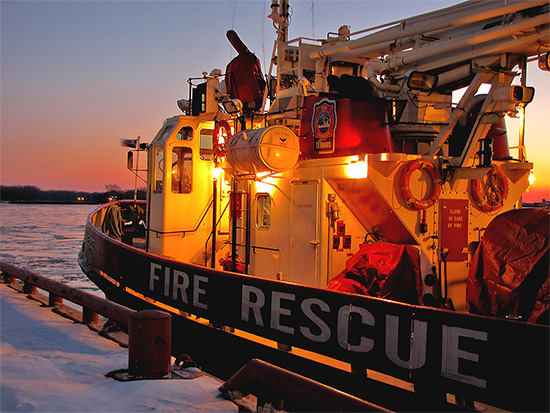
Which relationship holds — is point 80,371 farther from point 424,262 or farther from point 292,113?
point 292,113

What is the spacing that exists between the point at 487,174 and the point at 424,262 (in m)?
1.65

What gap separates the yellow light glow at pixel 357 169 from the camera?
→ 20.3 feet

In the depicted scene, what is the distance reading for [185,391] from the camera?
4035 millimetres

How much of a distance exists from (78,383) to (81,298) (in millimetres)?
2043

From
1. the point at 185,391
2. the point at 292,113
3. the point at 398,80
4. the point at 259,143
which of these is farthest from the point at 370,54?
the point at 185,391

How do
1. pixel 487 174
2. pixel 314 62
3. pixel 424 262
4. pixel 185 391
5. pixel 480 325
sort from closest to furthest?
pixel 480 325
pixel 185 391
pixel 424 262
pixel 487 174
pixel 314 62

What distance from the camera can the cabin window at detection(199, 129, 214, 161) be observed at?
10570 mm

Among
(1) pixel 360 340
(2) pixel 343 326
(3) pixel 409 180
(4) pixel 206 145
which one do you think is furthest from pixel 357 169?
(4) pixel 206 145

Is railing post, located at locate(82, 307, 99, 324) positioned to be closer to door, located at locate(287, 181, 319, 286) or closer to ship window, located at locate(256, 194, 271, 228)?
door, located at locate(287, 181, 319, 286)

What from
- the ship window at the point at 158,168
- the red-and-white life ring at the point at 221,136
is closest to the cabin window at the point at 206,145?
the ship window at the point at 158,168

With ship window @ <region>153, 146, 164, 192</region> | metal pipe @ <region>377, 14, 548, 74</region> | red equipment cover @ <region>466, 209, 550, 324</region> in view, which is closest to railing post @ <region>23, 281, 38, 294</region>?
ship window @ <region>153, 146, 164, 192</region>

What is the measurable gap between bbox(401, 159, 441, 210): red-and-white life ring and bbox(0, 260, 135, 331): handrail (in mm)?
3665

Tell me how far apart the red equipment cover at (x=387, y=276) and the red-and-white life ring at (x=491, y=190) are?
54.9 inches

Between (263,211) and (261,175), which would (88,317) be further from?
(261,175)
